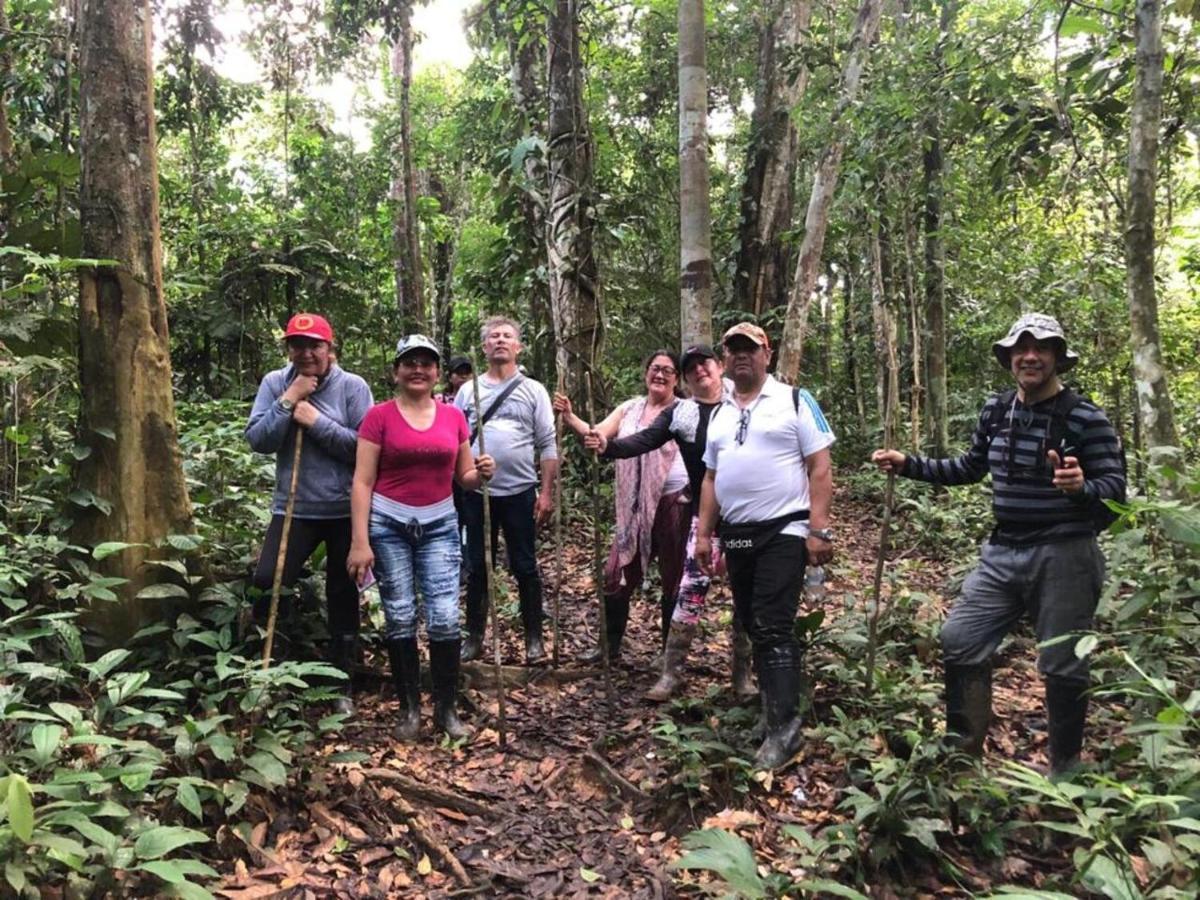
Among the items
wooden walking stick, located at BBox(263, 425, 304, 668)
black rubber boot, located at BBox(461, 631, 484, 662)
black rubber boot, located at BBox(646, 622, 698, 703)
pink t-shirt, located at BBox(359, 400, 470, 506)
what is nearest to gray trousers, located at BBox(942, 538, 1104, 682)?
black rubber boot, located at BBox(646, 622, 698, 703)

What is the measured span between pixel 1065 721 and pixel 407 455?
3.45 m

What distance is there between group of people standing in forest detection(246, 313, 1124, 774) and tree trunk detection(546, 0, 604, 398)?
2277mm

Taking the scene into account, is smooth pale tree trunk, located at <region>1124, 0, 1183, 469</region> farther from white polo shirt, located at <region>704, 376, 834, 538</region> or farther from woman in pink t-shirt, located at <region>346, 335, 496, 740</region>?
woman in pink t-shirt, located at <region>346, 335, 496, 740</region>

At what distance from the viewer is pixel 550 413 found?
566 cm

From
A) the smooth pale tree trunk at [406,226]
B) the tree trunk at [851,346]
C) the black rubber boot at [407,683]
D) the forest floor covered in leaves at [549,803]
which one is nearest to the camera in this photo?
the forest floor covered in leaves at [549,803]

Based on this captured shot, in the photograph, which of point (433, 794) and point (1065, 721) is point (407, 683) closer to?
point (433, 794)

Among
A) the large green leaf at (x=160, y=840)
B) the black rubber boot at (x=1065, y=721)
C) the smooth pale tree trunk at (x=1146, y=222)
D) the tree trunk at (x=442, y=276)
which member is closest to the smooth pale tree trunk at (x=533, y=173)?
the tree trunk at (x=442, y=276)

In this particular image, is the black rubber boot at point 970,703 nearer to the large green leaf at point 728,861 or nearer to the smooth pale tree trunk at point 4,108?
the large green leaf at point 728,861

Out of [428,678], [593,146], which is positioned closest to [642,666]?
[428,678]

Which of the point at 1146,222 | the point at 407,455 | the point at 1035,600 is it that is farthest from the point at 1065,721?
the point at 407,455

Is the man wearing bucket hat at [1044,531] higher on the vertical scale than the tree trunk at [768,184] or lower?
lower

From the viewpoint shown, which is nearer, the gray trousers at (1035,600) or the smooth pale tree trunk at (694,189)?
the gray trousers at (1035,600)

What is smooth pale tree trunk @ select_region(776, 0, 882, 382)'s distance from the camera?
27.5ft

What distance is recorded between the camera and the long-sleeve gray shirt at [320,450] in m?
4.52
